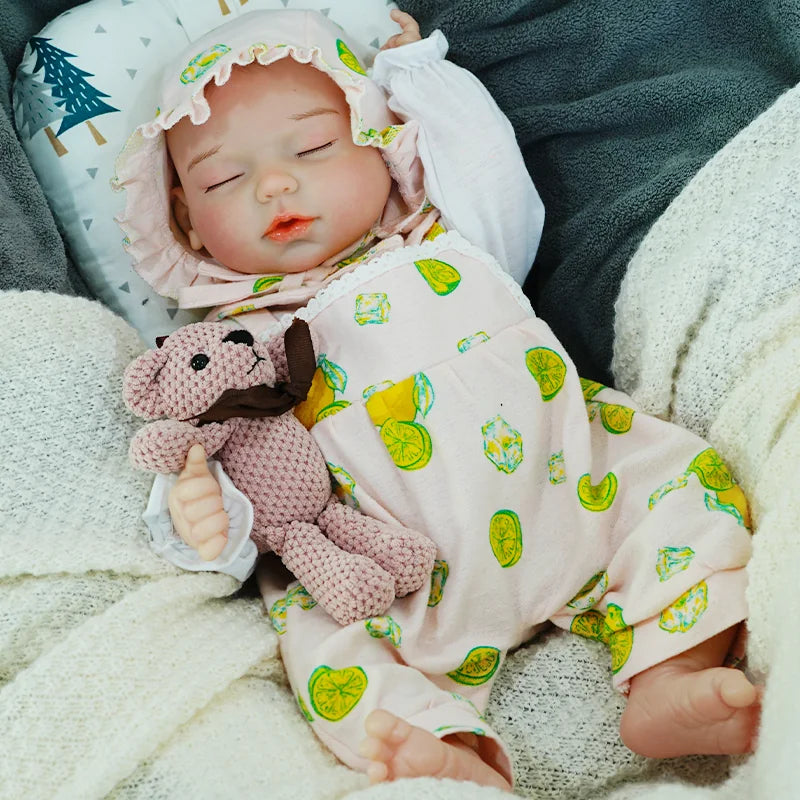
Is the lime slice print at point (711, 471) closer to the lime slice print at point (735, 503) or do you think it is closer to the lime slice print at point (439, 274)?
the lime slice print at point (735, 503)

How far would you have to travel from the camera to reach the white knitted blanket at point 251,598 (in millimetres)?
777

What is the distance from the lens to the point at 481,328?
3.54 ft

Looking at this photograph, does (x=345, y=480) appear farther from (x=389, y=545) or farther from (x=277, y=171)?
(x=277, y=171)

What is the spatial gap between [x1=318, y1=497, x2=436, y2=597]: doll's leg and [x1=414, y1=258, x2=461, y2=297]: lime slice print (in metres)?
0.28

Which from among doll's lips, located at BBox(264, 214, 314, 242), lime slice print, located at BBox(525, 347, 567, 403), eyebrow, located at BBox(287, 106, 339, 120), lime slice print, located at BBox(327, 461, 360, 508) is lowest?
lime slice print, located at BBox(327, 461, 360, 508)

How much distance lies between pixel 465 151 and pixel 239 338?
43cm

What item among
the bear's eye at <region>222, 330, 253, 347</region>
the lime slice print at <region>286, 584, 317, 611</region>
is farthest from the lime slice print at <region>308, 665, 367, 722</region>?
the bear's eye at <region>222, 330, 253, 347</region>

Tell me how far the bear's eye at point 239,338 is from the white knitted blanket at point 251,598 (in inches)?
5.5

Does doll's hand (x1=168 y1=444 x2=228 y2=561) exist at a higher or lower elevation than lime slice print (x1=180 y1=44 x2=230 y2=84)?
lower

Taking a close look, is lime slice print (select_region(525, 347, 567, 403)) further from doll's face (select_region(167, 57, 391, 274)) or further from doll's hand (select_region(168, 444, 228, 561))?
doll's hand (select_region(168, 444, 228, 561))

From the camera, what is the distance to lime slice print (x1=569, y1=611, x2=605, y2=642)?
39.4 inches

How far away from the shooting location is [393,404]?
1012 millimetres

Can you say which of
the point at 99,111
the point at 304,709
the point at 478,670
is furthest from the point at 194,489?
the point at 99,111

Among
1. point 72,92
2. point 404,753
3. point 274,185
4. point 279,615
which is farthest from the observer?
point 72,92
